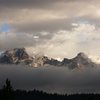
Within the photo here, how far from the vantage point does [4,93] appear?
356 ft

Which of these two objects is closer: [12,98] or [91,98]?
[12,98]

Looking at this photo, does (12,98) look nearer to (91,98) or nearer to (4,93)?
Answer: (4,93)

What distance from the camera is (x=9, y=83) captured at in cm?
11025

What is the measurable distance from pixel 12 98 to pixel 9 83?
383 cm

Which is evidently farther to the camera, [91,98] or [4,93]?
[91,98]

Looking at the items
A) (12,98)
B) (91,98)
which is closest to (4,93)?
(12,98)

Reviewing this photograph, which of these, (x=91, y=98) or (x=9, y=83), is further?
(x=91, y=98)

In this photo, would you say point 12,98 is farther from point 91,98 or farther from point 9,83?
point 91,98

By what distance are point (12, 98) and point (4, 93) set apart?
2.03m

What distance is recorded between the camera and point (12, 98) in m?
108

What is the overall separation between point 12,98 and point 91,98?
2210cm

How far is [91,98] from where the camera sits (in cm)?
12200

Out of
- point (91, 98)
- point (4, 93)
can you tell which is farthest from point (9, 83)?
point (91, 98)

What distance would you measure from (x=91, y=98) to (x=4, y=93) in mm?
23059
